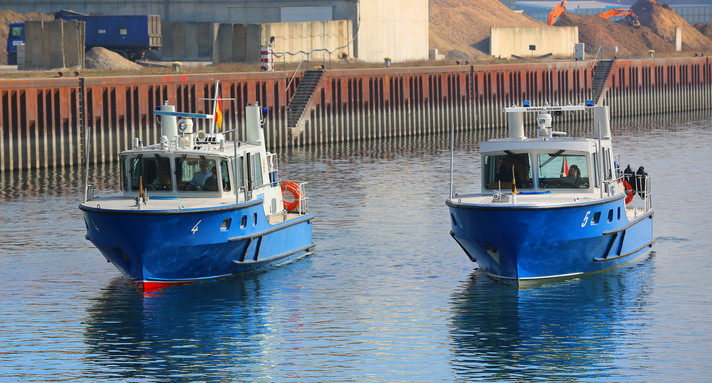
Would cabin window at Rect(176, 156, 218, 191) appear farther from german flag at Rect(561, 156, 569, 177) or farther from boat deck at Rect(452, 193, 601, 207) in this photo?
german flag at Rect(561, 156, 569, 177)

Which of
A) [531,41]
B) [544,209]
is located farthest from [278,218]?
[531,41]

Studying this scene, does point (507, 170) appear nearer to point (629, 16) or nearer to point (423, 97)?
point (423, 97)

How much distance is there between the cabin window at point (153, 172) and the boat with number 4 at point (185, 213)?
22mm

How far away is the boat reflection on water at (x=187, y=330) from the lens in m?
21.8

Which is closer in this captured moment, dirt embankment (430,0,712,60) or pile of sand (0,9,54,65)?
pile of sand (0,9,54,65)

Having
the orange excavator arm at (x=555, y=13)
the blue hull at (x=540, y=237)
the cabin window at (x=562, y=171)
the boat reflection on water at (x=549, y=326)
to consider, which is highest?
the orange excavator arm at (x=555, y=13)

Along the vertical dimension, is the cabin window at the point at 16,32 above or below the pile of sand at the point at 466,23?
below

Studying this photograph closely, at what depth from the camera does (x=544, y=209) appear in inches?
1040

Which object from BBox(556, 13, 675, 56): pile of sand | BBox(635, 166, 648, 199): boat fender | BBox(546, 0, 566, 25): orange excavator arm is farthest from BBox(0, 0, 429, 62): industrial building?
BBox(635, 166, 648, 199): boat fender

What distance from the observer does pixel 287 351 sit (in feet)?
75.6

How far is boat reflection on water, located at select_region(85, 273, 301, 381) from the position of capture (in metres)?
21.8

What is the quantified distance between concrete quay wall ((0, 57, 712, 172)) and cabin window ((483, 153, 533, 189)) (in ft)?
40.6

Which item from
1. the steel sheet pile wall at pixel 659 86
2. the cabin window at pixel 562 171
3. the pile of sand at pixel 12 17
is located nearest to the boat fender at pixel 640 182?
the cabin window at pixel 562 171

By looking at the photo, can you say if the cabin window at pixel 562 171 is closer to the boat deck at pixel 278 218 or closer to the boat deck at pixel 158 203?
the boat deck at pixel 278 218
